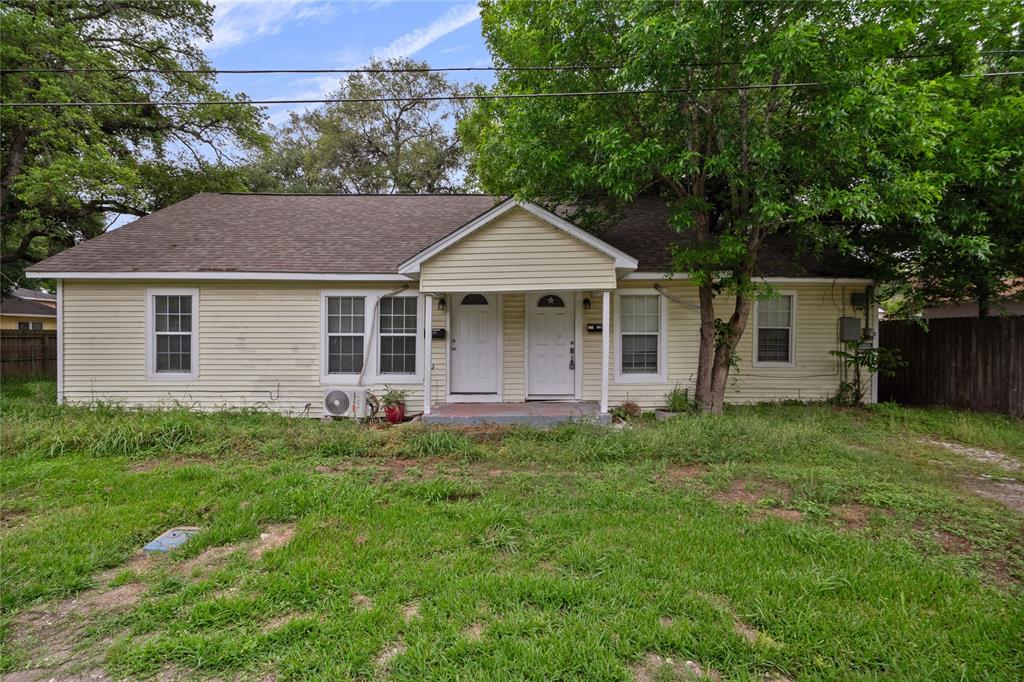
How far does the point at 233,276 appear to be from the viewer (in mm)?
8766

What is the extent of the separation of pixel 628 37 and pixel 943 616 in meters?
6.66

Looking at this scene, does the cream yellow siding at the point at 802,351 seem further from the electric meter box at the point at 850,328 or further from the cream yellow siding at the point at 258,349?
the electric meter box at the point at 850,328

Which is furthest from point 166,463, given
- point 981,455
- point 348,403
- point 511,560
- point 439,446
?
point 981,455

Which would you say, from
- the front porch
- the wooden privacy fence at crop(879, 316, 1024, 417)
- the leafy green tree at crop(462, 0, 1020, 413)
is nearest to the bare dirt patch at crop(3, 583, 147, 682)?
the front porch

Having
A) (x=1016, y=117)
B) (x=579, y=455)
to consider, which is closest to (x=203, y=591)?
(x=579, y=455)

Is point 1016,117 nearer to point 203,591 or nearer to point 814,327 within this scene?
point 814,327

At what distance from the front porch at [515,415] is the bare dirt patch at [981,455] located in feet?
15.6

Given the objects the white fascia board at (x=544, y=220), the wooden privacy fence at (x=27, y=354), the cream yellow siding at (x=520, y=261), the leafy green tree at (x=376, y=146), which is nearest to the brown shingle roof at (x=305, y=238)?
the white fascia board at (x=544, y=220)

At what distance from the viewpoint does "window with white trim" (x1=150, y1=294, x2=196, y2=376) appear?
9.12 m

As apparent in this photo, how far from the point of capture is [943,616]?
9.17 ft

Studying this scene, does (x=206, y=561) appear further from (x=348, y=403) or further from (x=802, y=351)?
(x=802, y=351)

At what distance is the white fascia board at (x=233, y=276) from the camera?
8648 millimetres

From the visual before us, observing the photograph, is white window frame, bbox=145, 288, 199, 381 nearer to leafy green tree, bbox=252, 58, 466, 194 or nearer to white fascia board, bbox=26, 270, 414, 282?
white fascia board, bbox=26, 270, 414, 282

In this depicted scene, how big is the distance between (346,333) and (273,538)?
5773 millimetres
